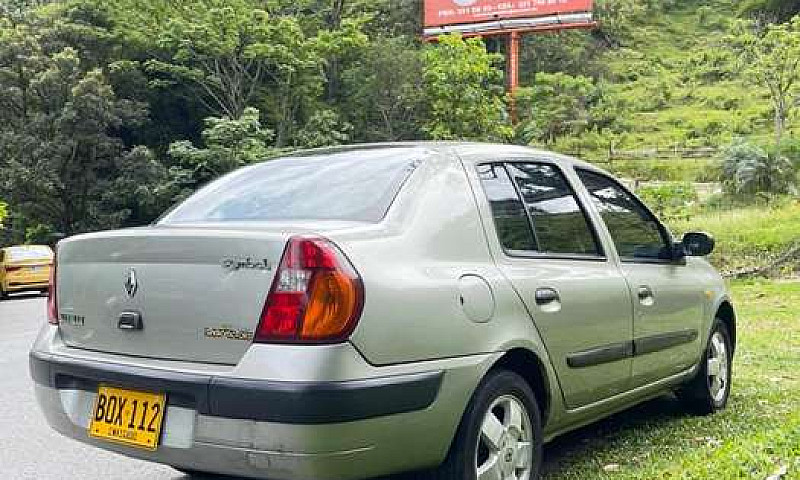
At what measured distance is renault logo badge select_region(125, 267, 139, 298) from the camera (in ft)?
10.4

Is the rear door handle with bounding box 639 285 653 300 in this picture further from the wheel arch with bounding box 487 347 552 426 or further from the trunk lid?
the trunk lid

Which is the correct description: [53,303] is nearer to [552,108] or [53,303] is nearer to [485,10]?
[552,108]

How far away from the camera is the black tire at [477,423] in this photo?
308 cm

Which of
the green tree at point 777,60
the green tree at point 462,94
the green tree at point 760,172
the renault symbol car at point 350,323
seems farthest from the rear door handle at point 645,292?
the green tree at point 462,94

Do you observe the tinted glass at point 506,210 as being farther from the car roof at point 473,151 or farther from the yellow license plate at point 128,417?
the yellow license plate at point 128,417

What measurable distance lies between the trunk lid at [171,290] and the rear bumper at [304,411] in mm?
89

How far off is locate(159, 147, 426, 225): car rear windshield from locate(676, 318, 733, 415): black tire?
8.28 feet

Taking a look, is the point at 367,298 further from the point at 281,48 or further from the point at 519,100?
the point at 519,100

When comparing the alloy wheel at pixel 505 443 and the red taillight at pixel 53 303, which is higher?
the red taillight at pixel 53 303

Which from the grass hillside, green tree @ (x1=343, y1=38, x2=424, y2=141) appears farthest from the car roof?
green tree @ (x1=343, y1=38, x2=424, y2=141)


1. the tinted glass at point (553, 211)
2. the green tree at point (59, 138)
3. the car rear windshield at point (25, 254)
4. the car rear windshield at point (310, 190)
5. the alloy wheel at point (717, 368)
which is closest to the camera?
the car rear windshield at point (310, 190)

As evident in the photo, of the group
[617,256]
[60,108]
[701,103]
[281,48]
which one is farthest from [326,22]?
[617,256]

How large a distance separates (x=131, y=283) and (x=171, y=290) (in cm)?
22

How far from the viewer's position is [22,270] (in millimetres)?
18203
